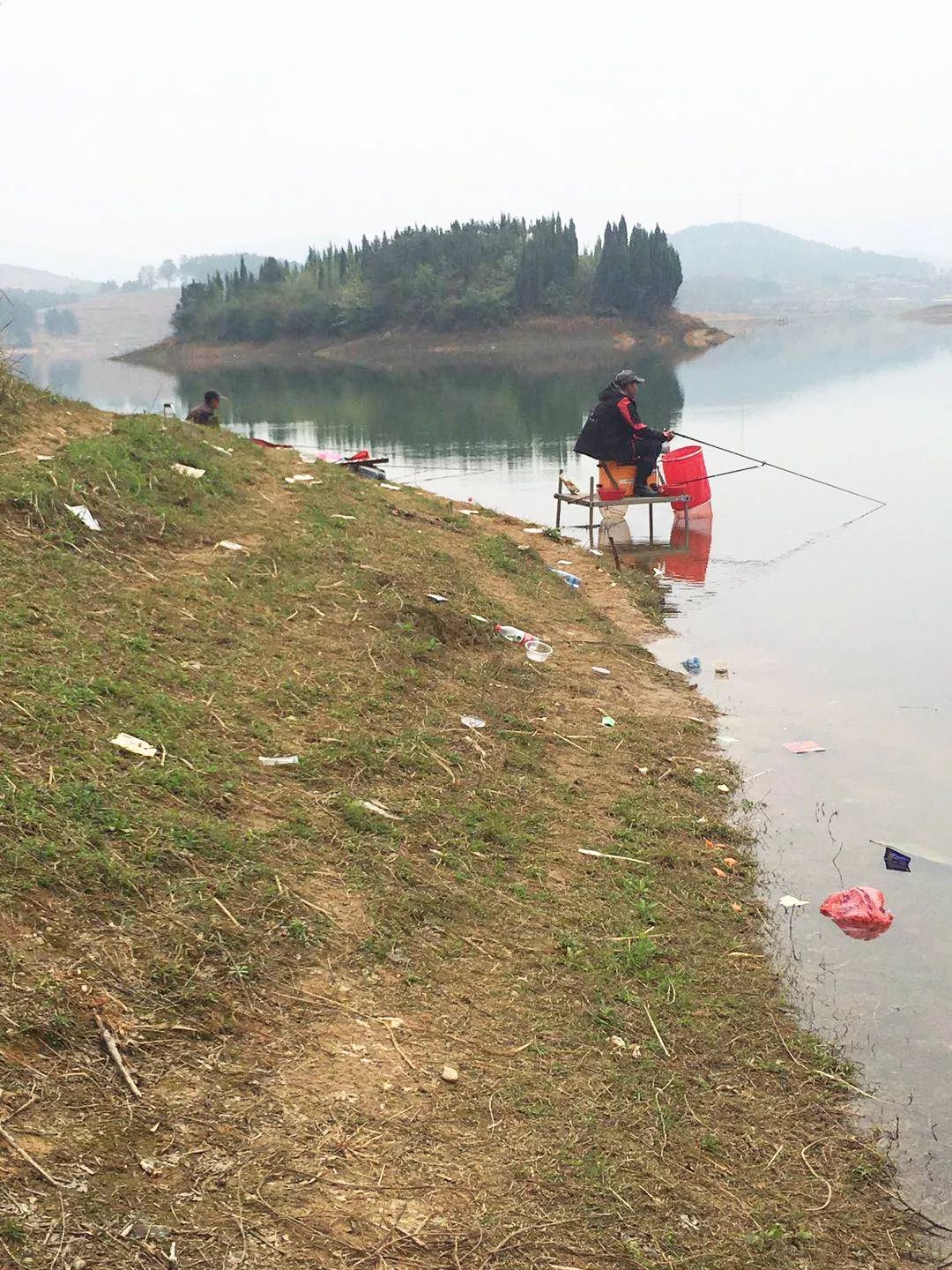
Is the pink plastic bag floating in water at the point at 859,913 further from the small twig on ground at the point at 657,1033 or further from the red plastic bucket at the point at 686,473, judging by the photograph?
the red plastic bucket at the point at 686,473

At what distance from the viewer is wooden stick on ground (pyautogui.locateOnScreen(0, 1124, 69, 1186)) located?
124 inches

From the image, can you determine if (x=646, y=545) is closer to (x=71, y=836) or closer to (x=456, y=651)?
(x=456, y=651)

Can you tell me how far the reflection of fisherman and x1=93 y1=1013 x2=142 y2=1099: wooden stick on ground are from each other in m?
12.9

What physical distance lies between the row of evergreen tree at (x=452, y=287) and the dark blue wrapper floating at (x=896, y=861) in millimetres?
89230

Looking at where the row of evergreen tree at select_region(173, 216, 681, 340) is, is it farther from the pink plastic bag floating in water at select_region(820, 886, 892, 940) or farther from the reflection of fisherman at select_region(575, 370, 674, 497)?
the pink plastic bag floating in water at select_region(820, 886, 892, 940)

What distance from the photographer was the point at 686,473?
56.5ft

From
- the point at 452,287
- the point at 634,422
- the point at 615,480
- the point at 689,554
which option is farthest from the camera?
the point at 452,287

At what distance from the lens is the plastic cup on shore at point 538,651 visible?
9547mm

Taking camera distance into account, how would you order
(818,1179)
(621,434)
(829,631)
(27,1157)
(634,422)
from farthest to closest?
(621,434), (634,422), (829,631), (818,1179), (27,1157)

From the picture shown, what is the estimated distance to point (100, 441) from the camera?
1020 cm

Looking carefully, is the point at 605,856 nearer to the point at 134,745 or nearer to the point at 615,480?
the point at 134,745

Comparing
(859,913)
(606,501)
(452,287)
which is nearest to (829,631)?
(606,501)

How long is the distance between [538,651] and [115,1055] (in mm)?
6374

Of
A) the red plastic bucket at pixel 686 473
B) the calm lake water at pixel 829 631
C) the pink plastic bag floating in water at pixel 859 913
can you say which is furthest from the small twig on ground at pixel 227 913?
the red plastic bucket at pixel 686 473
